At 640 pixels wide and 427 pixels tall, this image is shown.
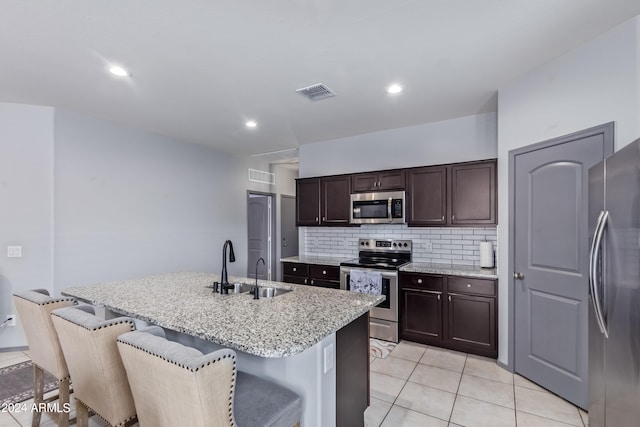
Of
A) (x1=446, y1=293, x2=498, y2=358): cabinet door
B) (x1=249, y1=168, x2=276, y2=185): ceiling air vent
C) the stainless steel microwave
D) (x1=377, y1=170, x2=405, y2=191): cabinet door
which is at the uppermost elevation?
(x1=249, y1=168, x2=276, y2=185): ceiling air vent

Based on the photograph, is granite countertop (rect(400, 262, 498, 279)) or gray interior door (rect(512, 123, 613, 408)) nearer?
gray interior door (rect(512, 123, 613, 408))

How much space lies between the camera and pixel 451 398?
8.30ft

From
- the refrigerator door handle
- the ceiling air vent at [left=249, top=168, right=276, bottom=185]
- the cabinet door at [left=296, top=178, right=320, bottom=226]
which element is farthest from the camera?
the ceiling air vent at [left=249, top=168, right=276, bottom=185]

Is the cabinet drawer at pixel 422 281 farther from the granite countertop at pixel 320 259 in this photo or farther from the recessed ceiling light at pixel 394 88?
the recessed ceiling light at pixel 394 88

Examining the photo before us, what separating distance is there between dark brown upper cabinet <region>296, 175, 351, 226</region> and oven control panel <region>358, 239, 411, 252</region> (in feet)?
1.44

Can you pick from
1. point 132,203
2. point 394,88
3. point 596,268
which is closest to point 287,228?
point 132,203

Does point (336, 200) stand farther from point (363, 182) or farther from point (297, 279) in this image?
point (297, 279)

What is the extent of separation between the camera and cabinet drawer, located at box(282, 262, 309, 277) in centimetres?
445

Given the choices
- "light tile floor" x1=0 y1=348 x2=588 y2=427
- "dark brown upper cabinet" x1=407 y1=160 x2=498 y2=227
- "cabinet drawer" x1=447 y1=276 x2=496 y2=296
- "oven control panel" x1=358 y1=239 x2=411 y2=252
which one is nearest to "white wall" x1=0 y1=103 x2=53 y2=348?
"light tile floor" x1=0 y1=348 x2=588 y2=427

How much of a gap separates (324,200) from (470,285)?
2215 mm

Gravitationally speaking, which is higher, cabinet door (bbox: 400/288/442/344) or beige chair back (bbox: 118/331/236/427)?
beige chair back (bbox: 118/331/236/427)

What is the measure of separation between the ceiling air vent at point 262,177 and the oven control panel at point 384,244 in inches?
106

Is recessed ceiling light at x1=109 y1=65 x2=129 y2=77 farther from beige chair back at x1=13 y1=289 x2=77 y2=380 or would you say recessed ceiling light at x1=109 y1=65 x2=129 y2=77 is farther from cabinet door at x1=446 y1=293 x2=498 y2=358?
cabinet door at x1=446 y1=293 x2=498 y2=358

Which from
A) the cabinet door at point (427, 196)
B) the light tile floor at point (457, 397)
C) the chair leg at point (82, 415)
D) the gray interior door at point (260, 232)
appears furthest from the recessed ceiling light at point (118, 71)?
the gray interior door at point (260, 232)
